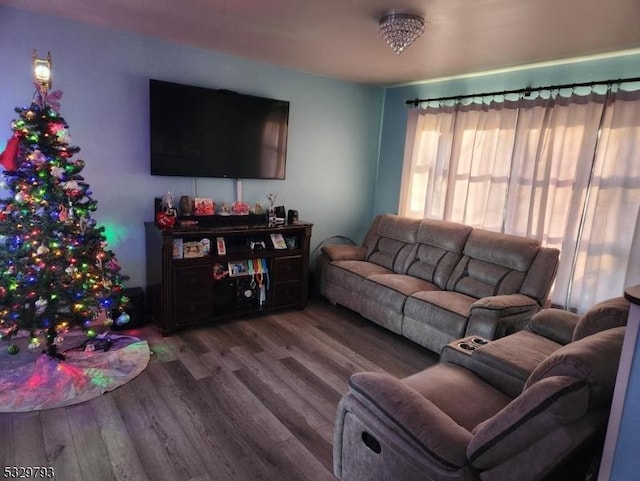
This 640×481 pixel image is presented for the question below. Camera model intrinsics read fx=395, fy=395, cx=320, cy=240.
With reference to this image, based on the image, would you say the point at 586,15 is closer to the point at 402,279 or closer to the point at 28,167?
the point at 402,279

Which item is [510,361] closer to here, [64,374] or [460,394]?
[460,394]

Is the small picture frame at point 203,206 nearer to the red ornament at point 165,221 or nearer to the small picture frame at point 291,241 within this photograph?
the red ornament at point 165,221

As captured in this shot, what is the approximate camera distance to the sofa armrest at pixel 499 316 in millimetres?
2822

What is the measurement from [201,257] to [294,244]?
3.35ft

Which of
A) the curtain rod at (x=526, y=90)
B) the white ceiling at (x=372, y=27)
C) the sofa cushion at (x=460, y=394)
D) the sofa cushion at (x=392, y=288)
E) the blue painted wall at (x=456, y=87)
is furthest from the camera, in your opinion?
the sofa cushion at (x=392, y=288)

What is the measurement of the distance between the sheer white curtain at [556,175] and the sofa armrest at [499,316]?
25.4 inches

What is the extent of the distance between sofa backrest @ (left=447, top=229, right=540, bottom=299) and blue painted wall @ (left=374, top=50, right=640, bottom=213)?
1.40 metres

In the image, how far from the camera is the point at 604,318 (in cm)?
190

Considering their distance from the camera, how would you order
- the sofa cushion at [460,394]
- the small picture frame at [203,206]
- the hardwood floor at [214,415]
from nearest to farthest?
the sofa cushion at [460,394] → the hardwood floor at [214,415] → the small picture frame at [203,206]

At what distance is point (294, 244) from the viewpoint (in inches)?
162

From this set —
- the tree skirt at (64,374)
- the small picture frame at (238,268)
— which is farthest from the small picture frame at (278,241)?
the tree skirt at (64,374)

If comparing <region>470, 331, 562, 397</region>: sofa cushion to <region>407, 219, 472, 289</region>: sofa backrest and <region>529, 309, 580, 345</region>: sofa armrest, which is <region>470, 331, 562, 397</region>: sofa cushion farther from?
<region>407, 219, 472, 289</region>: sofa backrest

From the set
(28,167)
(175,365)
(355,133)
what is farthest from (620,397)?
(355,133)

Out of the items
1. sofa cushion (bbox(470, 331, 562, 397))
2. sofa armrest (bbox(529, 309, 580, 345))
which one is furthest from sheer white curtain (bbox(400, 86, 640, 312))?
sofa cushion (bbox(470, 331, 562, 397))
